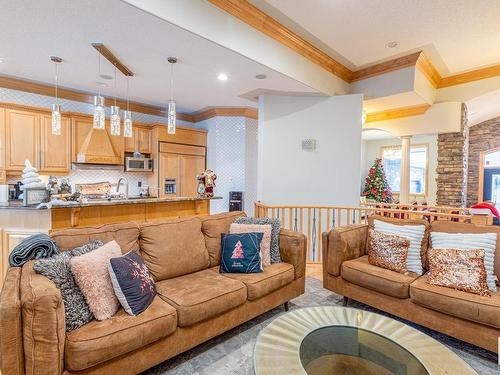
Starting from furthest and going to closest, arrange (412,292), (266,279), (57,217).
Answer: (57,217) < (266,279) < (412,292)

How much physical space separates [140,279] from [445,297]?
2.24 m

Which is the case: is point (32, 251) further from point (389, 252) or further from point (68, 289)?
point (389, 252)

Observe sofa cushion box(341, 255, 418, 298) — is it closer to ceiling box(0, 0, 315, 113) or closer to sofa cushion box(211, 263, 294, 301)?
sofa cushion box(211, 263, 294, 301)

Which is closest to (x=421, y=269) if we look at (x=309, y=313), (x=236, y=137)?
(x=309, y=313)

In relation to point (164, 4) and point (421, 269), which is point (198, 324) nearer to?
point (421, 269)

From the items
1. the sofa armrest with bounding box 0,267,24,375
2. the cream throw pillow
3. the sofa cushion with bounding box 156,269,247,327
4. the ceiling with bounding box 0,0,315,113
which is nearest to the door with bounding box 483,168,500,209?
the ceiling with bounding box 0,0,315,113

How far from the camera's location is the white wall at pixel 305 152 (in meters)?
4.33

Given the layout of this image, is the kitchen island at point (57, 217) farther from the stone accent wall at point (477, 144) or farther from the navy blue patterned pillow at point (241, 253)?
the stone accent wall at point (477, 144)

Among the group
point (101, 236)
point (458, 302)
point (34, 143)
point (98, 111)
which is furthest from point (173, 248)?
point (34, 143)

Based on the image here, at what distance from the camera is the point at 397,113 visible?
18.1ft

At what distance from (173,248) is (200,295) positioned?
0.56m

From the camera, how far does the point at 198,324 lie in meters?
1.90

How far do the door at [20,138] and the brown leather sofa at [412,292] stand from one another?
15.5ft

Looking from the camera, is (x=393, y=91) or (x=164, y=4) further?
(x=393, y=91)
